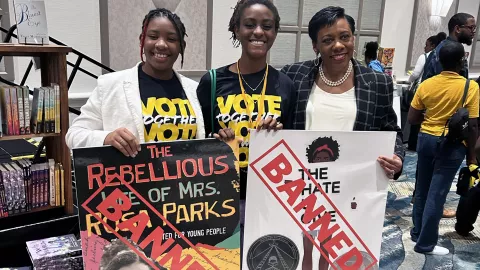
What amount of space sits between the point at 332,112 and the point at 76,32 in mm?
3230

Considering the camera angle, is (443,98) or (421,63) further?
(421,63)

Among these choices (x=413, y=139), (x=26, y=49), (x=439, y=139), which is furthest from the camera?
(x=413, y=139)

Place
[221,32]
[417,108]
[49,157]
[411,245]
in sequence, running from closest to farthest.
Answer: [49,157] → [417,108] → [411,245] → [221,32]

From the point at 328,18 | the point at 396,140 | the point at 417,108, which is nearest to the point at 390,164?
the point at 396,140

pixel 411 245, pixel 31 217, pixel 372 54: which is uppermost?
pixel 372 54

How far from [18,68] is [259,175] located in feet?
10.6

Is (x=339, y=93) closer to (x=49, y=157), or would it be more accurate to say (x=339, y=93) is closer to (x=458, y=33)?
(x=49, y=157)

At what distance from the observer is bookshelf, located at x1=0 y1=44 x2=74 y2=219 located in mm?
2242

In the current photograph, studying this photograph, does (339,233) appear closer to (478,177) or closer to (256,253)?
(256,253)

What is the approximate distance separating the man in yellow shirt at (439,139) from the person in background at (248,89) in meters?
1.72

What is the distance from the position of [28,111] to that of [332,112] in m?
1.76

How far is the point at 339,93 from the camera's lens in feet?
5.31

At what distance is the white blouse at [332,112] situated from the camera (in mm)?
1587

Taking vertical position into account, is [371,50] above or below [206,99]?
above
